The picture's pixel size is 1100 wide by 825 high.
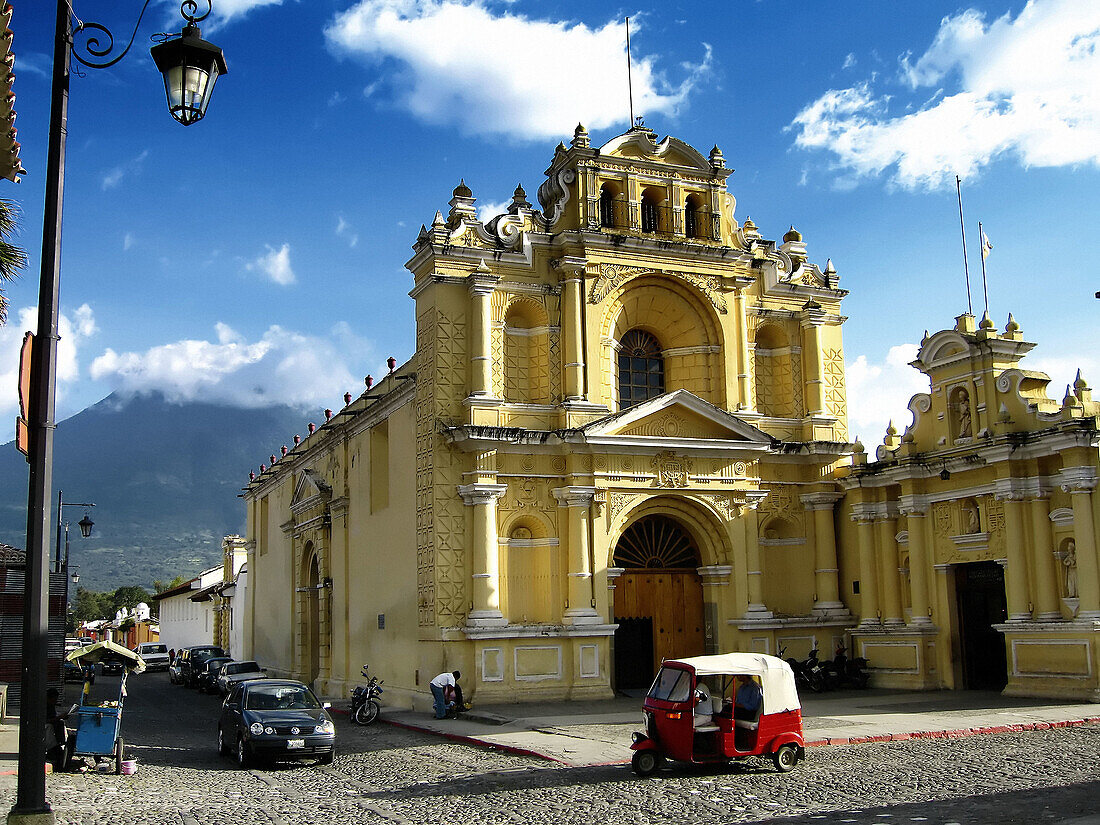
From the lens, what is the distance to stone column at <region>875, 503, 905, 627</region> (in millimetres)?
27203

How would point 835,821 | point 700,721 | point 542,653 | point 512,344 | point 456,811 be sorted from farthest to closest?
point 512,344 < point 542,653 < point 700,721 < point 456,811 < point 835,821

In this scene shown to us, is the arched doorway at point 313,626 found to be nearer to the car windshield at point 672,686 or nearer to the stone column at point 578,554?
the stone column at point 578,554

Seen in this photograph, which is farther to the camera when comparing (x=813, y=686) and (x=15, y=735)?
(x=813, y=686)

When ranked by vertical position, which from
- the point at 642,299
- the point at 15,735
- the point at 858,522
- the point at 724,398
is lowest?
the point at 15,735

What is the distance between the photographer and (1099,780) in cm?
1348

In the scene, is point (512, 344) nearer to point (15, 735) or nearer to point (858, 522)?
point (858, 522)

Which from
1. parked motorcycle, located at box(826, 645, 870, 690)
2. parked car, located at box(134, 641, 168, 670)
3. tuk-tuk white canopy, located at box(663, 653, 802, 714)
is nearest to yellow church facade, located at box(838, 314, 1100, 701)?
parked motorcycle, located at box(826, 645, 870, 690)

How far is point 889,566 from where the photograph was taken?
27344 millimetres

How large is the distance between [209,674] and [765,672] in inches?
1123

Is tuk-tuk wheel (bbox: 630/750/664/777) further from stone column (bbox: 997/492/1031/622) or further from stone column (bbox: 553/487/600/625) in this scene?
stone column (bbox: 997/492/1031/622)

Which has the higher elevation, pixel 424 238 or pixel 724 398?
pixel 424 238

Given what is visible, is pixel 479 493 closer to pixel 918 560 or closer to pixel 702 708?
pixel 918 560

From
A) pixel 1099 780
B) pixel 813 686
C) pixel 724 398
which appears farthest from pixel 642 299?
pixel 1099 780

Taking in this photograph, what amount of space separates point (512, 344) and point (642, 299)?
370 centimetres
